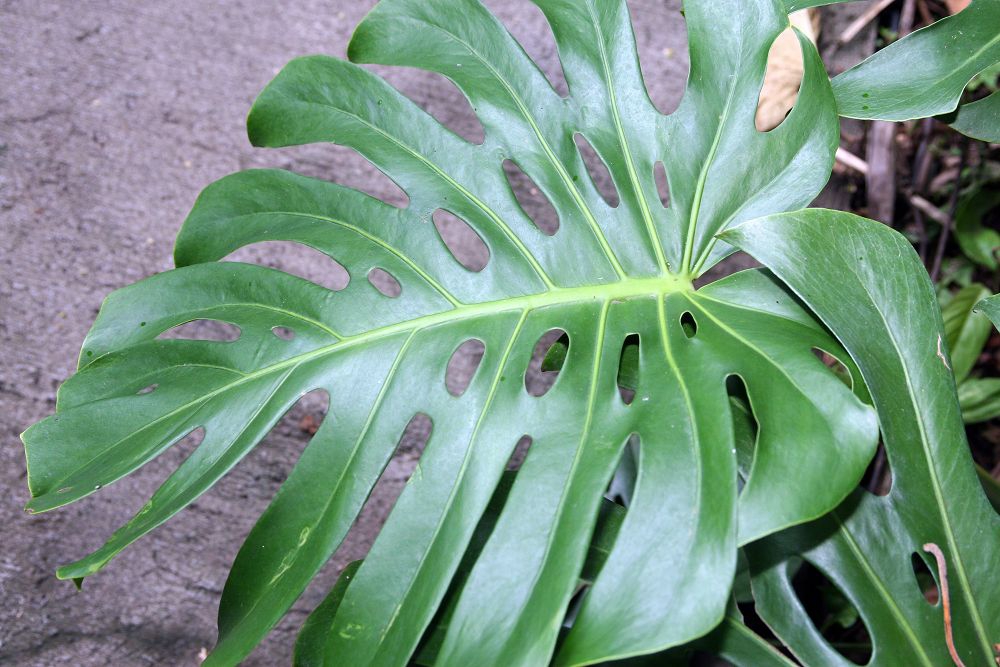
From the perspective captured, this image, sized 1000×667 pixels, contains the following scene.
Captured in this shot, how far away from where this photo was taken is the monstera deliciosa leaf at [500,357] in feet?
2.31

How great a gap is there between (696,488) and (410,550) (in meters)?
0.30

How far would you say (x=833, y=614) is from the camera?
1.34 m

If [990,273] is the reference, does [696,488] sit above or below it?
above

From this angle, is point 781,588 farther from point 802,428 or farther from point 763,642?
point 802,428

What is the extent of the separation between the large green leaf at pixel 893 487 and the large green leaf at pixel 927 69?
0.67 ft

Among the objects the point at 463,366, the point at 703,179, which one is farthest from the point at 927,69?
the point at 463,366

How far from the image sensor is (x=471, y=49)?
98cm

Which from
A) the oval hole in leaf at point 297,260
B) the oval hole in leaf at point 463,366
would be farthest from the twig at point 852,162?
the oval hole in leaf at point 297,260

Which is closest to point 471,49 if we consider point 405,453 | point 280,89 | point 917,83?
point 280,89

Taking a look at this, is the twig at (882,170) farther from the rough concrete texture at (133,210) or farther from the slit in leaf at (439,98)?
the slit in leaf at (439,98)

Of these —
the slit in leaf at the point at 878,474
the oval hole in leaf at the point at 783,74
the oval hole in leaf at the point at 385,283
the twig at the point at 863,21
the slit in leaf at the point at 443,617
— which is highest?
the twig at the point at 863,21

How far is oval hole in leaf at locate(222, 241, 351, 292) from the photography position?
168 cm

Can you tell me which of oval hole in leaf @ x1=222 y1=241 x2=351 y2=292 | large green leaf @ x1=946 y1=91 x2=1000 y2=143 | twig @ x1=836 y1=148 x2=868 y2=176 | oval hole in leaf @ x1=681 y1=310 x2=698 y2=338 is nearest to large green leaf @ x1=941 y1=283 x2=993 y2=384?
twig @ x1=836 y1=148 x2=868 y2=176

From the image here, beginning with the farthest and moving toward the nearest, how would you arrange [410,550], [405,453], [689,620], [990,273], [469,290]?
[990,273] → [405,453] → [469,290] → [410,550] → [689,620]
